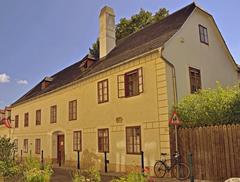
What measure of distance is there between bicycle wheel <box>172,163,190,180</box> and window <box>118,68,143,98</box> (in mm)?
3884

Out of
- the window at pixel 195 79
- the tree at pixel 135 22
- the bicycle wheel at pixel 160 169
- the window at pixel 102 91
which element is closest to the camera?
the bicycle wheel at pixel 160 169

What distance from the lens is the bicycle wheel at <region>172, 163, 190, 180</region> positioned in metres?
10.4

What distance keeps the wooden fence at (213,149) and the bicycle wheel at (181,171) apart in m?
0.29

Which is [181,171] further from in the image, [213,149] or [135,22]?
[135,22]

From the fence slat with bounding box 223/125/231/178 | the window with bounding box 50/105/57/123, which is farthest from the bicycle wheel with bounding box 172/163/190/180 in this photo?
Result: the window with bounding box 50/105/57/123

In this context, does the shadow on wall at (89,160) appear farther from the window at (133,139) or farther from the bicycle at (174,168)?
the bicycle at (174,168)

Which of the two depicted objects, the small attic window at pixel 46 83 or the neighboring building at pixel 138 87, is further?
the small attic window at pixel 46 83

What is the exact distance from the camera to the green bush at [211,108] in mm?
9742


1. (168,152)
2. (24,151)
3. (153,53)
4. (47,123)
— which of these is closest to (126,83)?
(153,53)

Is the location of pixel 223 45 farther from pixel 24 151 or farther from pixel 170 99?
pixel 24 151

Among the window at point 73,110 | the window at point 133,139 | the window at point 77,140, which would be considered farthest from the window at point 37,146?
the window at point 133,139

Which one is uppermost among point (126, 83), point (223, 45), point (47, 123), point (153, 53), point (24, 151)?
point (223, 45)

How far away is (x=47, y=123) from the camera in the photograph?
69.2 ft

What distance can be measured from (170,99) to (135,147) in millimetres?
2952
